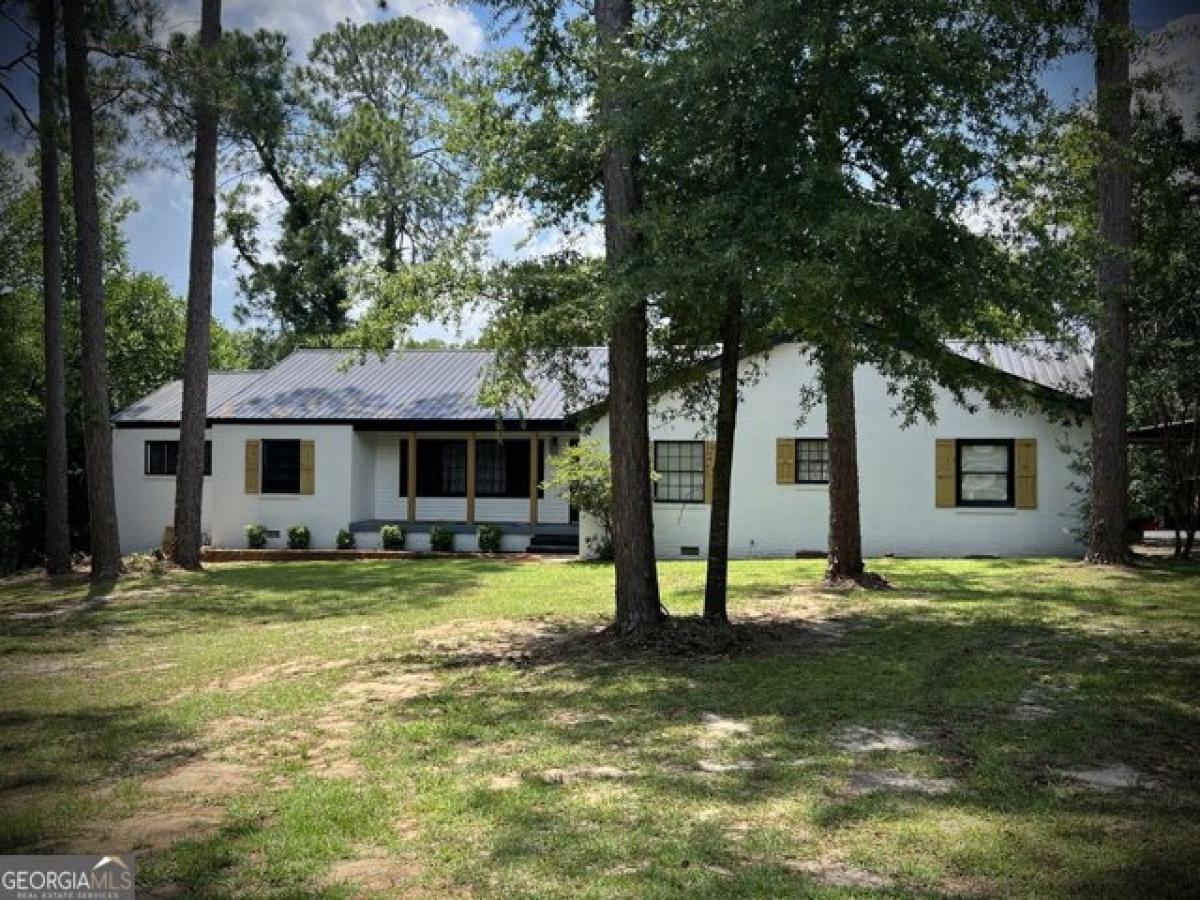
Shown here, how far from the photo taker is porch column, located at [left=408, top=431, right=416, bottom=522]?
74.8 ft


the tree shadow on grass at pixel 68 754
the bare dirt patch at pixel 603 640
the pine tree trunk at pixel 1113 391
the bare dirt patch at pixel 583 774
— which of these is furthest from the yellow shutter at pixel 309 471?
the bare dirt patch at pixel 583 774

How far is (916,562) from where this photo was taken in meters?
17.2

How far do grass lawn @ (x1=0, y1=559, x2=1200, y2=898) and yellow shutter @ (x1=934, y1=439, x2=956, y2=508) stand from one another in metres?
7.61

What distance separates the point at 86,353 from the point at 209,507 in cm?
885

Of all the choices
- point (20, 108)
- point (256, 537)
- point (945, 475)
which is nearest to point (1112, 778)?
point (945, 475)

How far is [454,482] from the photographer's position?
78.6 ft

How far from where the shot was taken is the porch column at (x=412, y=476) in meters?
22.8

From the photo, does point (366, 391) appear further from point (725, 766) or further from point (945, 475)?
point (725, 766)

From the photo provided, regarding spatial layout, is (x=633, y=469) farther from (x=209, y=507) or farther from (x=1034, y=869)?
(x=209, y=507)

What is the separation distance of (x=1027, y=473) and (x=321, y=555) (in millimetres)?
14638

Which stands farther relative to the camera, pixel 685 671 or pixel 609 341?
pixel 609 341

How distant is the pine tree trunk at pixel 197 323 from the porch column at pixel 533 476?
716cm

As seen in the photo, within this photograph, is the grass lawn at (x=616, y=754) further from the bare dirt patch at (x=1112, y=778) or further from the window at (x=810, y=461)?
the window at (x=810, y=461)

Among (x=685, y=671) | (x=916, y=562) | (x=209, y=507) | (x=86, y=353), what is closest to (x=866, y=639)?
(x=685, y=671)
